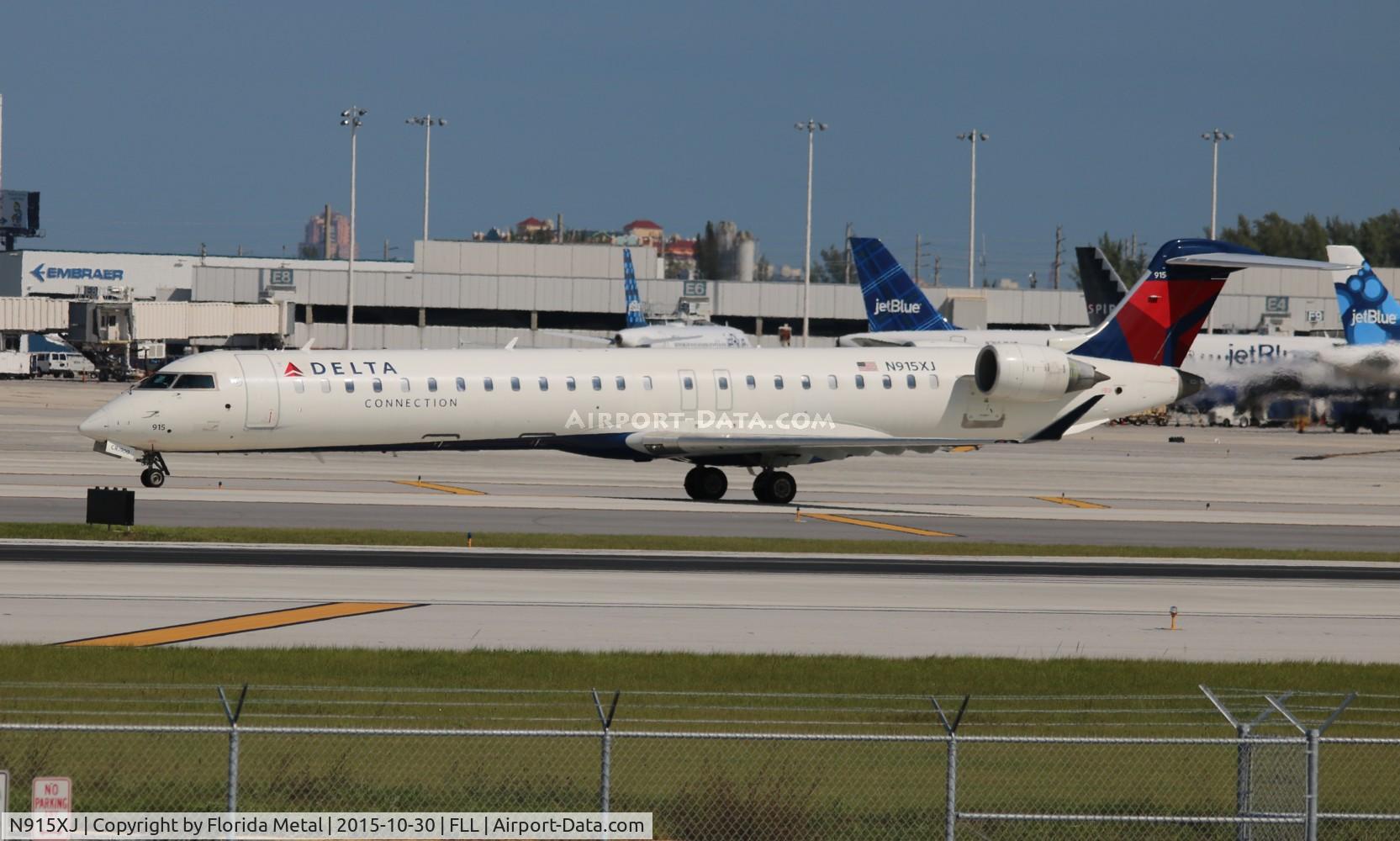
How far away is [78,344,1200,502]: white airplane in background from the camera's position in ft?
124

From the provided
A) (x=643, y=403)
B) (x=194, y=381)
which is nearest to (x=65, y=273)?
(x=194, y=381)

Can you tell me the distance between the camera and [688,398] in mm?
40406

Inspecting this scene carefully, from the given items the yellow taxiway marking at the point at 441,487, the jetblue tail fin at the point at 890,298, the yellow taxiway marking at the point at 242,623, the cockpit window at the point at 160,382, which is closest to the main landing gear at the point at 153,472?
the cockpit window at the point at 160,382

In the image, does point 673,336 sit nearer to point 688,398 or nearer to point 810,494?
point 810,494

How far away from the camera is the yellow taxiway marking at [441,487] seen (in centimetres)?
4267

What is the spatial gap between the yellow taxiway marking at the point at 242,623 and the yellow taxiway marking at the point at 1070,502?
23506 mm

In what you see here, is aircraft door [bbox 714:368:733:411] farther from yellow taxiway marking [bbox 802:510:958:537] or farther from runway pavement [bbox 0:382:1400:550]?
yellow taxiway marking [bbox 802:510:958:537]

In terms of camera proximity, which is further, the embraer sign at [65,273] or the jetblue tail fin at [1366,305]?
the embraer sign at [65,273]

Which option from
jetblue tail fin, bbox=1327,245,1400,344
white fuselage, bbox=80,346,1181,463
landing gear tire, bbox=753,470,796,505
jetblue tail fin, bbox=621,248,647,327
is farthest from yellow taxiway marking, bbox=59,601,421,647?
jetblue tail fin, bbox=621,248,647,327

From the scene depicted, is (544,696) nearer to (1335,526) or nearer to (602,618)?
(602,618)

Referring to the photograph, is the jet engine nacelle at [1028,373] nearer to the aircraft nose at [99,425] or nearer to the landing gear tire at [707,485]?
the landing gear tire at [707,485]

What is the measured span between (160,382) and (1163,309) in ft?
80.5

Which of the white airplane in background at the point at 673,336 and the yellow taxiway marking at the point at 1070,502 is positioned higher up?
the white airplane in background at the point at 673,336

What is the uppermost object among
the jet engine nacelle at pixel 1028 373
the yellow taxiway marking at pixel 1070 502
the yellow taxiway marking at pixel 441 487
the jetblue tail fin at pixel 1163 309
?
the jetblue tail fin at pixel 1163 309
